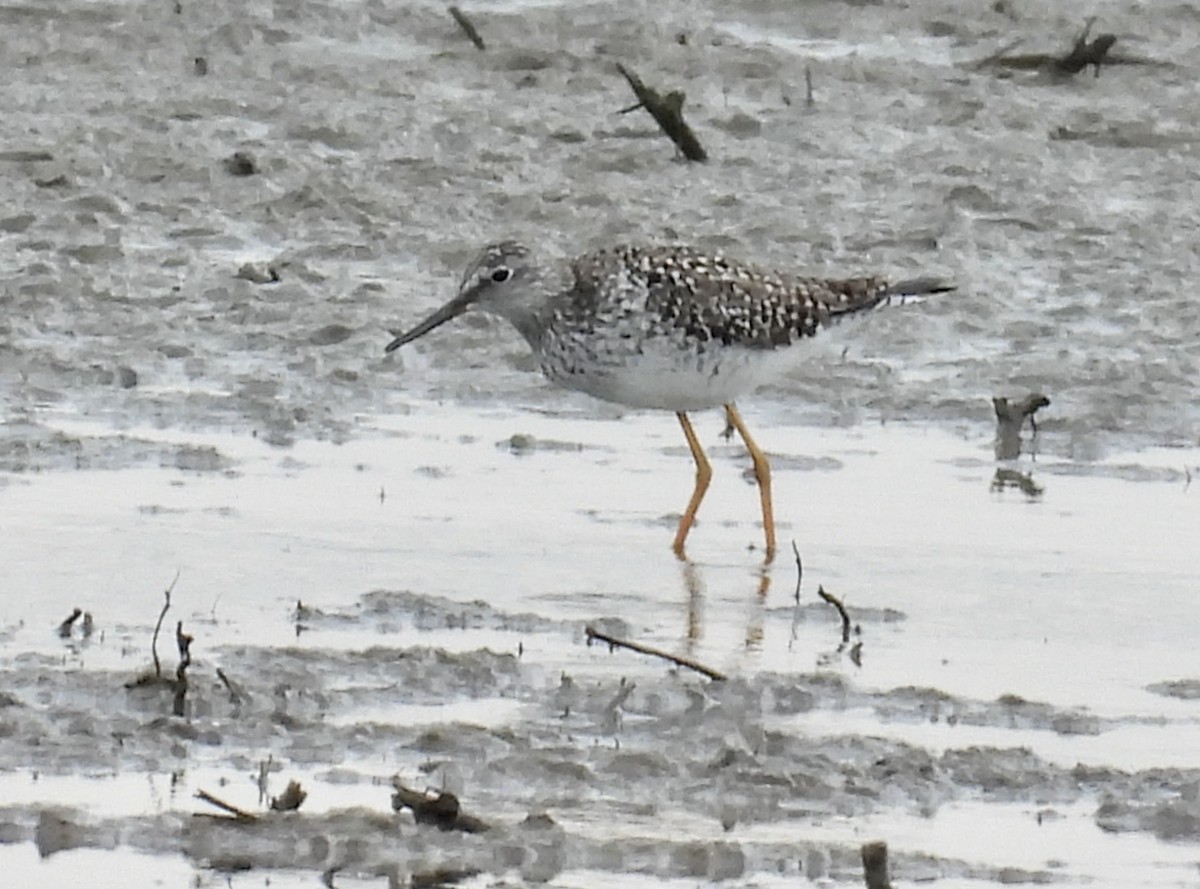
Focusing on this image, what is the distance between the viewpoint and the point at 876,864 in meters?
5.48

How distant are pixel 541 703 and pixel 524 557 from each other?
1557 millimetres

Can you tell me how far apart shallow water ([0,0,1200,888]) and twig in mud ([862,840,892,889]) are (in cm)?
44

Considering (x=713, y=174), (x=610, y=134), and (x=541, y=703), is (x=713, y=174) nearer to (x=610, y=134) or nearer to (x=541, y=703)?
(x=610, y=134)

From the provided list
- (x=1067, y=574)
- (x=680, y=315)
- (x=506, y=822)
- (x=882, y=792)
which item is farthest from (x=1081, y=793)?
(x=680, y=315)

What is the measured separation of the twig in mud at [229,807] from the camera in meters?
5.79

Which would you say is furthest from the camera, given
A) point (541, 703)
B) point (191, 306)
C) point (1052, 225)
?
point (1052, 225)

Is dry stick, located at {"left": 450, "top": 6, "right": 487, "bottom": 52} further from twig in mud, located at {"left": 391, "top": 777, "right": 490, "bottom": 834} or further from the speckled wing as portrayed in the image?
twig in mud, located at {"left": 391, "top": 777, "right": 490, "bottom": 834}

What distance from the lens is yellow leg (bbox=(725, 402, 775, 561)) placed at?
9094 mm

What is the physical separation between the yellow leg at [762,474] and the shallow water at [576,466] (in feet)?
0.37

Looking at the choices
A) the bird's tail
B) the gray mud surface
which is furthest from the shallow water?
the bird's tail

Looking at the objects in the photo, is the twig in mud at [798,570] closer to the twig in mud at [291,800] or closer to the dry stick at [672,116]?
the twig in mud at [291,800]

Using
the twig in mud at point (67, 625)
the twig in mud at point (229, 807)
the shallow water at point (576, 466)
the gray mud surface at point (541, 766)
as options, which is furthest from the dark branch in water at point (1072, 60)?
the twig in mud at point (229, 807)

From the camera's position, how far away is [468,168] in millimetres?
13102

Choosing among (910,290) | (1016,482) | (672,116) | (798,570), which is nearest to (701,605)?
(798,570)
